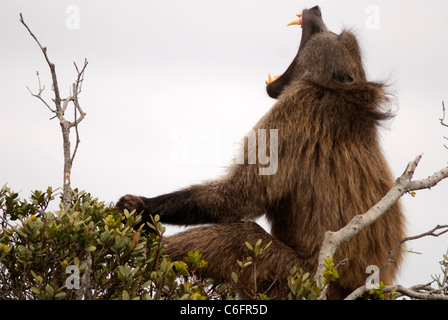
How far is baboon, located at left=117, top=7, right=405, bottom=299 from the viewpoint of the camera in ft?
17.7

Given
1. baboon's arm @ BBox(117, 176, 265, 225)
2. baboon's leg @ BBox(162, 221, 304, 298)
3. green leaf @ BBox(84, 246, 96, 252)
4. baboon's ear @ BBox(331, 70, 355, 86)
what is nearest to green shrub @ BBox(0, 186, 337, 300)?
green leaf @ BBox(84, 246, 96, 252)

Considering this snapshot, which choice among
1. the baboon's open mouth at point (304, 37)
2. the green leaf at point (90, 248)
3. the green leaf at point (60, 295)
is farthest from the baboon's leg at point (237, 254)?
the baboon's open mouth at point (304, 37)

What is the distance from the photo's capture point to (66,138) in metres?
4.48

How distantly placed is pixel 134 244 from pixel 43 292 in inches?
26.5

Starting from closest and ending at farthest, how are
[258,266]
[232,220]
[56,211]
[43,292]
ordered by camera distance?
1. [43,292]
2. [56,211]
3. [258,266]
4. [232,220]

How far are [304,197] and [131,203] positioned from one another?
1.63 metres

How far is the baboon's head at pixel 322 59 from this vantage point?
21.0 feet

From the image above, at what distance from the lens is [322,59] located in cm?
660

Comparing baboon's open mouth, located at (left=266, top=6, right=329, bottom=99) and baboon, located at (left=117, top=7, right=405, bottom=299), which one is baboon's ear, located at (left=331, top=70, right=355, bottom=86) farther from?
baboon's open mouth, located at (left=266, top=6, right=329, bottom=99)

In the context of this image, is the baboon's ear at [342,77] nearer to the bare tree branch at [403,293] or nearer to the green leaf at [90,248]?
the bare tree branch at [403,293]

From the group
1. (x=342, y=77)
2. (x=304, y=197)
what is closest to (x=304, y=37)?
(x=342, y=77)

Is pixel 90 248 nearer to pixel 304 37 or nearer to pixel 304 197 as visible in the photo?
pixel 304 197
